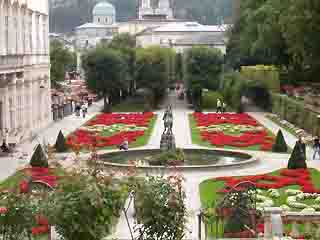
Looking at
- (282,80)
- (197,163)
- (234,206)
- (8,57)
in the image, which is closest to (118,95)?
(282,80)

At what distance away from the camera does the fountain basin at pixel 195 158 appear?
99.3ft

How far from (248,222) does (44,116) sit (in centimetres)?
3510

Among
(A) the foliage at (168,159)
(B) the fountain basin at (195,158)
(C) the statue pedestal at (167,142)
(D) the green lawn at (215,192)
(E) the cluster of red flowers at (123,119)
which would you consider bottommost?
(E) the cluster of red flowers at (123,119)

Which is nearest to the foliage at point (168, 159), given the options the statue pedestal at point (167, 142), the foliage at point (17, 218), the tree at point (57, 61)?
the statue pedestal at point (167, 142)

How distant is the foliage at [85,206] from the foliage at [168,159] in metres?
16.3

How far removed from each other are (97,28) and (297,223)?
154m

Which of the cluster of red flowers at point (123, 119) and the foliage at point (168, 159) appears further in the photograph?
the cluster of red flowers at point (123, 119)

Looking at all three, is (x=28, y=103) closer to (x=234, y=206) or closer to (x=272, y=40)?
(x=272, y=40)

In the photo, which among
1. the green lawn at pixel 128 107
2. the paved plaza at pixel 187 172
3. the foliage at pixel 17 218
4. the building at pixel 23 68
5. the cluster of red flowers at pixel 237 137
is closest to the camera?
the foliage at pixel 17 218

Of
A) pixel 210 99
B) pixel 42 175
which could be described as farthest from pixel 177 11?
pixel 42 175

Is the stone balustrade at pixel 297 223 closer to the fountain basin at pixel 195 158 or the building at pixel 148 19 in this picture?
the fountain basin at pixel 195 158

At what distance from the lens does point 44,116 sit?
2002 inches

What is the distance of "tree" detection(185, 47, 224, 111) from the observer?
65.6 metres

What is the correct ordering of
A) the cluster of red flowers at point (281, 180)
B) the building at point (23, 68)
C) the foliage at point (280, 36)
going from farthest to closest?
1. the foliage at point (280, 36)
2. the building at point (23, 68)
3. the cluster of red flowers at point (281, 180)
